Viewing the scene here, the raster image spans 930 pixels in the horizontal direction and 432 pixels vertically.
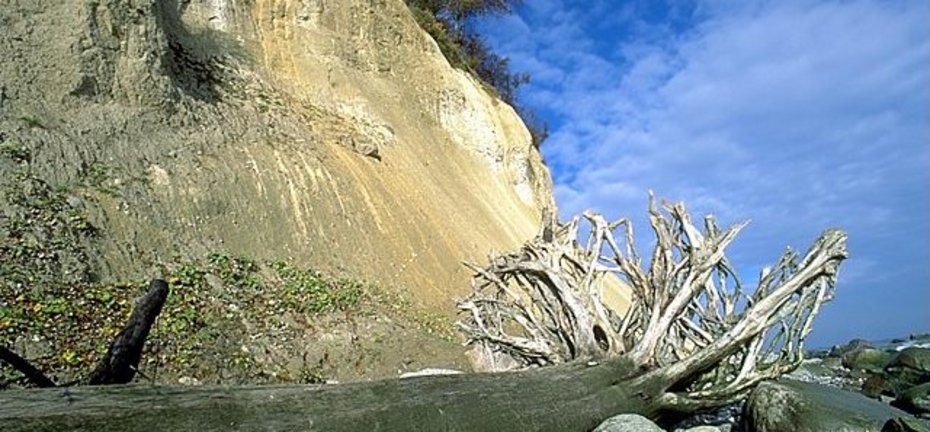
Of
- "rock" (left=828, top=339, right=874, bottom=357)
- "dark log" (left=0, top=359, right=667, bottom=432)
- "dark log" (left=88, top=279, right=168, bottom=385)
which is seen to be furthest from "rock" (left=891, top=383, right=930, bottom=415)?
"rock" (left=828, top=339, right=874, bottom=357)

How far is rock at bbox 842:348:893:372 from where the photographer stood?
56.9ft

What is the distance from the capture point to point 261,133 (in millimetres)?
14500

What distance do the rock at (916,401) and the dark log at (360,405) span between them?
5.96 meters

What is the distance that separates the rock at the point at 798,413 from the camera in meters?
5.90

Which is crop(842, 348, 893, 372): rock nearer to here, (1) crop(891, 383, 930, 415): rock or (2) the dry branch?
(1) crop(891, 383, 930, 415): rock

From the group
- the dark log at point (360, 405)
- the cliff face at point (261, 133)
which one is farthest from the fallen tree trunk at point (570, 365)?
the cliff face at point (261, 133)

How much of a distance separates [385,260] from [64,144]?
21.6 feet

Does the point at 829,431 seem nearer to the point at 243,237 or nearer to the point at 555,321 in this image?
the point at 555,321

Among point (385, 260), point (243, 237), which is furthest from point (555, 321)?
point (385, 260)

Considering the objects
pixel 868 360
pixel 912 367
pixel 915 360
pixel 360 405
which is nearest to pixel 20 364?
pixel 360 405

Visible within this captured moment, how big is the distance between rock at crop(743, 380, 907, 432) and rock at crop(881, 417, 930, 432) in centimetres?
31

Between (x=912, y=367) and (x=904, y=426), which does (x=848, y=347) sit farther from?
(x=904, y=426)

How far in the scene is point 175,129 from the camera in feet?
41.5

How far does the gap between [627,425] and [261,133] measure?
11.6m
